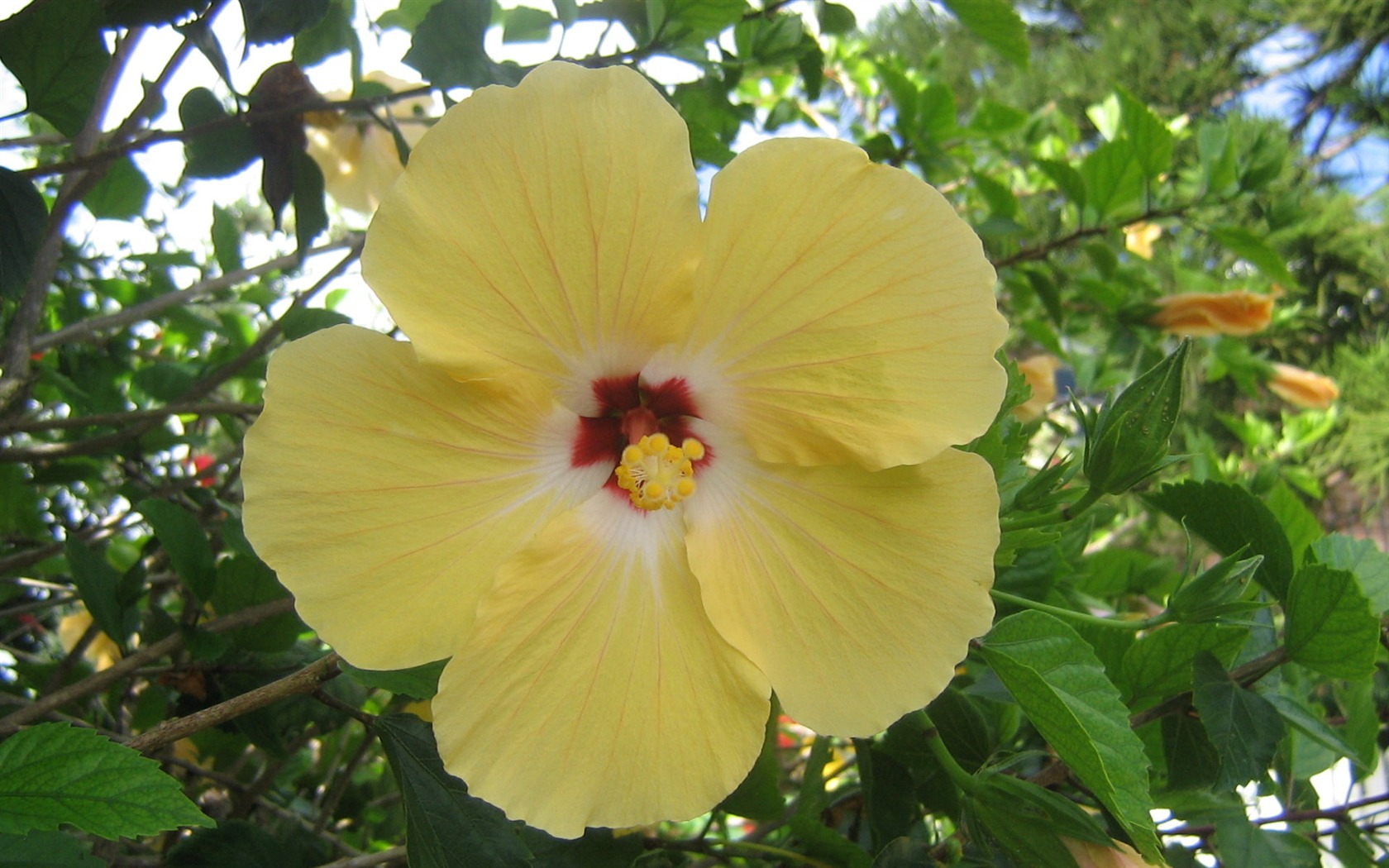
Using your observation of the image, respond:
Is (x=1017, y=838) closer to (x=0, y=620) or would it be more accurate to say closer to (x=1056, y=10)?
(x=0, y=620)

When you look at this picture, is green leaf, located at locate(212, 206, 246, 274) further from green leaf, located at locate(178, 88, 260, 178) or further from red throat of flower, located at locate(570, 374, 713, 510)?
red throat of flower, located at locate(570, 374, 713, 510)

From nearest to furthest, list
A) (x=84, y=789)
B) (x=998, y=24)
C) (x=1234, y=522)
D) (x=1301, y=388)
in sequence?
(x=84, y=789) → (x=1234, y=522) → (x=998, y=24) → (x=1301, y=388)

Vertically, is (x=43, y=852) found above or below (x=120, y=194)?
below

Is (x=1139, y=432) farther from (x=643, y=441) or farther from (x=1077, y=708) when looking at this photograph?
(x=643, y=441)

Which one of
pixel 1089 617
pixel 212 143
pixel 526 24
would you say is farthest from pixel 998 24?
pixel 212 143

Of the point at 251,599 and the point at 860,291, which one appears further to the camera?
the point at 251,599

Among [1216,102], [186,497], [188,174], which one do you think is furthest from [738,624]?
[1216,102]

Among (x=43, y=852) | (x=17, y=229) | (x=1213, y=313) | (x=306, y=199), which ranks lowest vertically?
(x=43, y=852)
